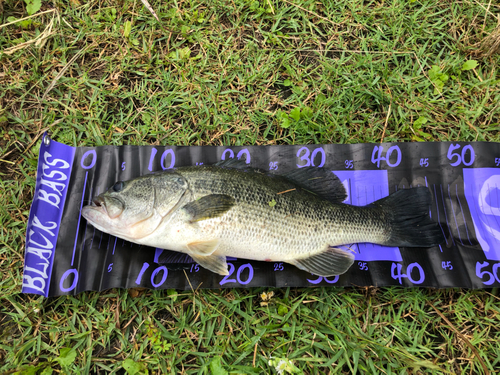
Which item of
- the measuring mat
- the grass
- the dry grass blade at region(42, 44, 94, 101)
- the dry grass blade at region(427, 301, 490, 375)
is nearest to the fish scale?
the measuring mat

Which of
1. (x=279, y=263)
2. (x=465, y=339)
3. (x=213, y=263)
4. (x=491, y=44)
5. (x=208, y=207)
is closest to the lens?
(x=208, y=207)

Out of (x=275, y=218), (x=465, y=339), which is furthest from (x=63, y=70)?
(x=465, y=339)

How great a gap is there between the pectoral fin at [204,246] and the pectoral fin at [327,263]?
2.40 feet

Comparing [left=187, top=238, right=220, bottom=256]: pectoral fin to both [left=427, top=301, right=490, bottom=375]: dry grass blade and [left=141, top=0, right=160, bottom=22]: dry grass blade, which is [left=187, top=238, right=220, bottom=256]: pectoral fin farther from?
[left=141, top=0, right=160, bottom=22]: dry grass blade

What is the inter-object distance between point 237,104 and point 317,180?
4.11 ft

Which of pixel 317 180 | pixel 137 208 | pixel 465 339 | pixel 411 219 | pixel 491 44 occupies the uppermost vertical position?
pixel 491 44

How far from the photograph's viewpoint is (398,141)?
303 centimetres

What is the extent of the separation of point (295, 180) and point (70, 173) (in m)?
2.29

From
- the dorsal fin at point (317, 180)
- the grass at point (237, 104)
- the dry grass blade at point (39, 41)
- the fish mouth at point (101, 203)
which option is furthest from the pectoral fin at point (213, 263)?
the dry grass blade at point (39, 41)

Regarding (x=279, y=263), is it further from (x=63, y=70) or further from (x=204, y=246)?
(x=63, y=70)

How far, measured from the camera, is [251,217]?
7.70 feet

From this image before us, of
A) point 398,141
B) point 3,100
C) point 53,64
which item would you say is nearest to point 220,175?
point 398,141

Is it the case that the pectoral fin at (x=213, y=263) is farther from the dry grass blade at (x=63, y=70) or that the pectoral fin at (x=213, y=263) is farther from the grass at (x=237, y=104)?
the dry grass blade at (x=63, y=70)

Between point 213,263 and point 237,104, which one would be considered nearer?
point 213,263
